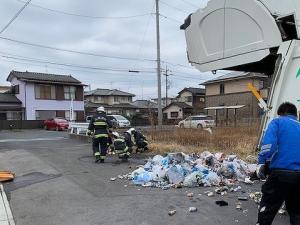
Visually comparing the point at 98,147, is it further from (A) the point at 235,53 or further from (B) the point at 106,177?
(A) the point at 235,53

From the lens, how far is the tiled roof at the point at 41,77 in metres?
45.3

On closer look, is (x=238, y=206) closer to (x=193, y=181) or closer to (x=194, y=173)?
(x=193, y=181)

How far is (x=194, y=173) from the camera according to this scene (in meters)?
8.44

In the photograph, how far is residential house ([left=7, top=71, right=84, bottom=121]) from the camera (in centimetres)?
4534

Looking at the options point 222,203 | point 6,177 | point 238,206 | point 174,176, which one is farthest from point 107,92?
point 238,206

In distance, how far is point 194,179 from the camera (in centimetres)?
827

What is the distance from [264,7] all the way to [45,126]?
38.1m

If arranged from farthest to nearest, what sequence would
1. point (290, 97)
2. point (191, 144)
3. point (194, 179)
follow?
1. point (191, 144)
2. point (194, 179)
3. point (290, 97)

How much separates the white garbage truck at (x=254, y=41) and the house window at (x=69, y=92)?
141 feet

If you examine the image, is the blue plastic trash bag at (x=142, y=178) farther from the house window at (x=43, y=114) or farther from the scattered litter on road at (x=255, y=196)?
the house window at (x=43, y=114)

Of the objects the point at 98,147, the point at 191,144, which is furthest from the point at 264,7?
the point at 191,144

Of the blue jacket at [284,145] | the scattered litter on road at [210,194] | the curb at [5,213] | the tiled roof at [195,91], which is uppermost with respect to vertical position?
the tiled roof at [195,91]

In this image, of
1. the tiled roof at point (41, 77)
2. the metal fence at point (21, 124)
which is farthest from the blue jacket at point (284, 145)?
the tiled roof at point (41, 77)

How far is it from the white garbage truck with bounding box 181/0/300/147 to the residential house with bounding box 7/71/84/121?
1523 inches
